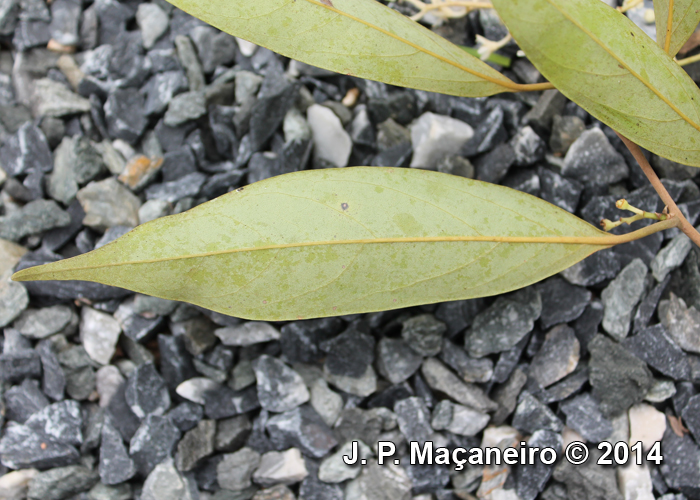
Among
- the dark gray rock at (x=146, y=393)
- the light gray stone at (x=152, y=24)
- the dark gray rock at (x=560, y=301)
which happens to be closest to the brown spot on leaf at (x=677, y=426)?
the dark gray rock at (x=560, y=301)

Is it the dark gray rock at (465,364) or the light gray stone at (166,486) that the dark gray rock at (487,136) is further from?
the light gray stone at (166,486)

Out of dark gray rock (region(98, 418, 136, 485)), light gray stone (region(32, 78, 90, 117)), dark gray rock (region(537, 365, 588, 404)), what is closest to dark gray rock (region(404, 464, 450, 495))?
dark gray rock (region(537, 365, 588, 404))

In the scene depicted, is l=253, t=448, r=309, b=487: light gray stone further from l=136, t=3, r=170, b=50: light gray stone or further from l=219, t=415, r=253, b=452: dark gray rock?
l=136, t=3, r=170, b=50: light gray stone

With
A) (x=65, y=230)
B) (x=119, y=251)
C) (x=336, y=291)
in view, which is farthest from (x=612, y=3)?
(x=65, y=230)

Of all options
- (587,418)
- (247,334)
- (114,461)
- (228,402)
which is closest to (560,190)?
(587,418)

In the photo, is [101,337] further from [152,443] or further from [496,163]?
[496,163]
